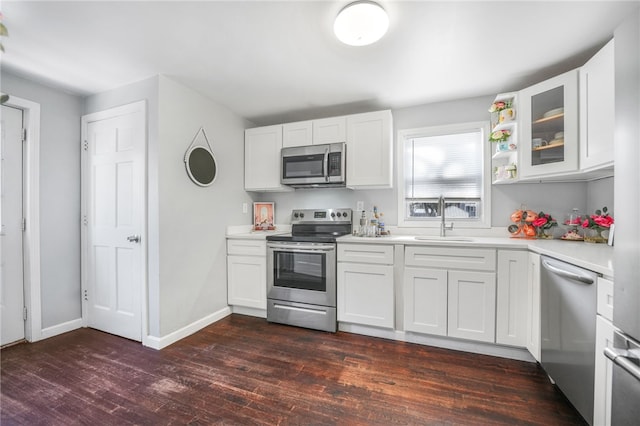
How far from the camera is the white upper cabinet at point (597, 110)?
158 cm

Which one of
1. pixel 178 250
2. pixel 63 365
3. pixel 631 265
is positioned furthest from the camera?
pixel 178 250

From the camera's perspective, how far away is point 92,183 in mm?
2621

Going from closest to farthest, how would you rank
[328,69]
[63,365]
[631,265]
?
[631,265] < [63,365] < [328,69]

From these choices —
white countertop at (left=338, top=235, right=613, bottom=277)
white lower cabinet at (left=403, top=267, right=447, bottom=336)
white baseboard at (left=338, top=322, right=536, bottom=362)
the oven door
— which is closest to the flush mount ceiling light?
white countertop at (left=338, top=235, right=613, bottom=277)

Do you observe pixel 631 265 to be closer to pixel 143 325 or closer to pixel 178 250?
pixel 178 250

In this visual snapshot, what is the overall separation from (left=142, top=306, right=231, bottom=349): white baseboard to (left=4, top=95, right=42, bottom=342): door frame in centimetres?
103

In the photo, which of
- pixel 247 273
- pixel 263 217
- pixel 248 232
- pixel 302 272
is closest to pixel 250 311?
pixel 247 273

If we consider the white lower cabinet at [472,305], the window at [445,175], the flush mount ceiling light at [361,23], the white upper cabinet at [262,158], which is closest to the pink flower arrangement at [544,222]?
the window at [445,175]

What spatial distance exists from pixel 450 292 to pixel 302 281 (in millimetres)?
1388

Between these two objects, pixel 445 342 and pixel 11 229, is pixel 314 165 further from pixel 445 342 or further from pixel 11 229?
pixel 11 229

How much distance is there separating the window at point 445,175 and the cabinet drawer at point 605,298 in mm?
1484

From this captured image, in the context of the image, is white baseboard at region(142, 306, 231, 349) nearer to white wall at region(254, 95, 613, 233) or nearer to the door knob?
the door knob

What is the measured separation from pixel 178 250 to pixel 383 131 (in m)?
2.36

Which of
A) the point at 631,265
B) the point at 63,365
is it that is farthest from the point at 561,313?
the point at 63,365
